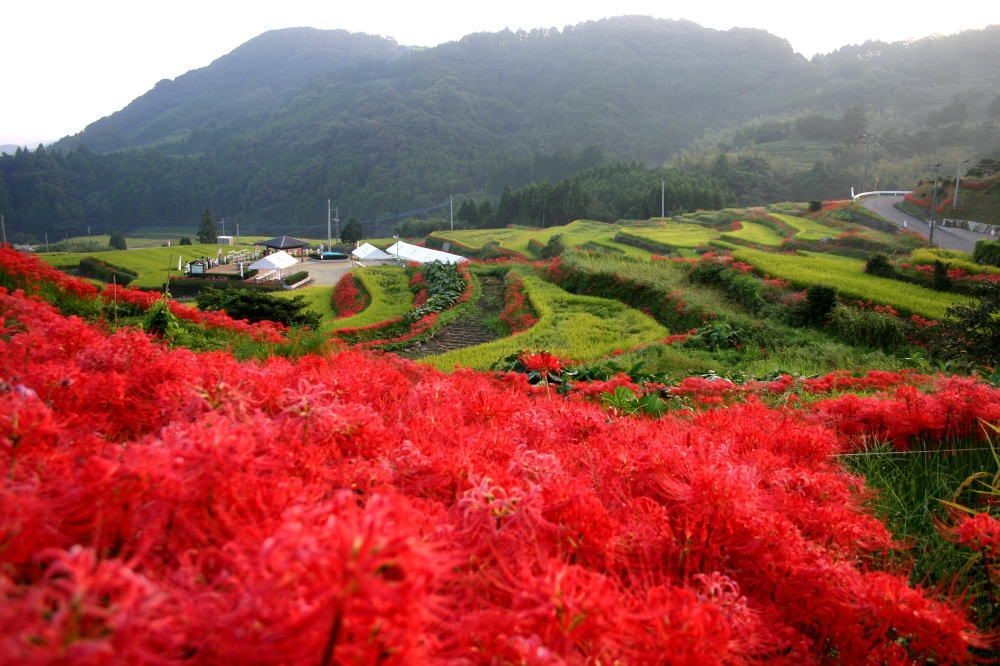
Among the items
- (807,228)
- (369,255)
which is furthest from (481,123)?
(807,228)

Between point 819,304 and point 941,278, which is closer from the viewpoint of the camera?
point 819,304

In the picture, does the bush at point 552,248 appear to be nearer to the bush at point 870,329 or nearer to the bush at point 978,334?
the bush at point 870,329

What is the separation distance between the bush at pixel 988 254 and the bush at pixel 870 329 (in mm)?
8468

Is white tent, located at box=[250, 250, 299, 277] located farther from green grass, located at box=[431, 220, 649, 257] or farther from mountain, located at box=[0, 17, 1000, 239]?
mountain, located at box=[0, 17, 1000, 239]

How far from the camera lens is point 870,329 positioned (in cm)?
1330

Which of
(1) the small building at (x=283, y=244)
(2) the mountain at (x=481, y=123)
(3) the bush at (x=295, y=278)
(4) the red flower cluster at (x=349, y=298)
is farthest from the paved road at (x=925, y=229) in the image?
(2) the mountain at (x=481, y=123)

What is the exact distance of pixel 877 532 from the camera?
1.89 metres

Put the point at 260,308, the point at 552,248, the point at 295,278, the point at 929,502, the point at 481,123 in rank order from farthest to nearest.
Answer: the point at 481,123 < the point at 552,248 < the point at 295,278 < the point at 260,308 < the point at 929,502

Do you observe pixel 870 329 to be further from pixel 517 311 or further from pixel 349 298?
pixel 349 298

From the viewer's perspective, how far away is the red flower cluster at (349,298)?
23.9 m

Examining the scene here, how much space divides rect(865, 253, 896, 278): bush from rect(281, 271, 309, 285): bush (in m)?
27.2

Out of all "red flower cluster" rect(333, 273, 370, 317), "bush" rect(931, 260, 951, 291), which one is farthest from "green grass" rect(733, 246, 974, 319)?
"red flower cluster" rect(333, 273, 370, 317)

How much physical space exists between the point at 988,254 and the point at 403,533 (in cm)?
2381

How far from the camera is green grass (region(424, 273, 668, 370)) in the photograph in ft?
40.6
